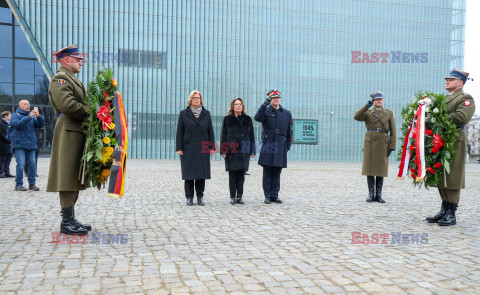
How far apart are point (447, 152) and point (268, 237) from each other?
2922 mm

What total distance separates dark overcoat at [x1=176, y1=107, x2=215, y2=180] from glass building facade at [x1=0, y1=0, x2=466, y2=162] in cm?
2807

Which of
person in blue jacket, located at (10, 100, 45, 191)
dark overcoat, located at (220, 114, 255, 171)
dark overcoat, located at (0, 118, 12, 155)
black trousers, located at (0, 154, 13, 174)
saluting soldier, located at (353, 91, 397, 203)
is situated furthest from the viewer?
black trousers, located at (0, 154, 13, 174)

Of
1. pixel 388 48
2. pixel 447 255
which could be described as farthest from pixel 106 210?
pixel 388 48

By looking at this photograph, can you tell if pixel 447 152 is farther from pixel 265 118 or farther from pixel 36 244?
pixel 36 244

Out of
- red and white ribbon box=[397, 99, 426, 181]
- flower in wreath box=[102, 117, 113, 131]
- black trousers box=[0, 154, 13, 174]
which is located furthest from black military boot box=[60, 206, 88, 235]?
black trousers box=[0, 154, 13, 174]

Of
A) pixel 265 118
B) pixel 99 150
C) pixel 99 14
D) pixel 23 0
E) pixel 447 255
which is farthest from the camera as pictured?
pixel 99 14

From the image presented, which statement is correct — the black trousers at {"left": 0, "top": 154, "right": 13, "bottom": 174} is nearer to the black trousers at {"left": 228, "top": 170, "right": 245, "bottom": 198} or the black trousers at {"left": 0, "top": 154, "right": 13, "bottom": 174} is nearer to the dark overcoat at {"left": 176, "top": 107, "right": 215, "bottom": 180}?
the dark overcoat at {"left": 176, "top": 107, "right": 215, "bottom": 180}

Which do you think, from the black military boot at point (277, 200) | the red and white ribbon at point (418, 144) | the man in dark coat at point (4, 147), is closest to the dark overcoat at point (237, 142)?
the black military boot at point (277, 200)

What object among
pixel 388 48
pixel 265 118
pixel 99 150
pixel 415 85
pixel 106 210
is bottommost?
pixel 106 210

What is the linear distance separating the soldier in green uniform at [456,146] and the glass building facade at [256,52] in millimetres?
30546

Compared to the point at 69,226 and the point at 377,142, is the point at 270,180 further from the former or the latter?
the point at 69,226

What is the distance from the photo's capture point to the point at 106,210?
678cm

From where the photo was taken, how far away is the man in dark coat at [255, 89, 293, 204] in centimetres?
794

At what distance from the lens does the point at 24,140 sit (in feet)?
31.1
